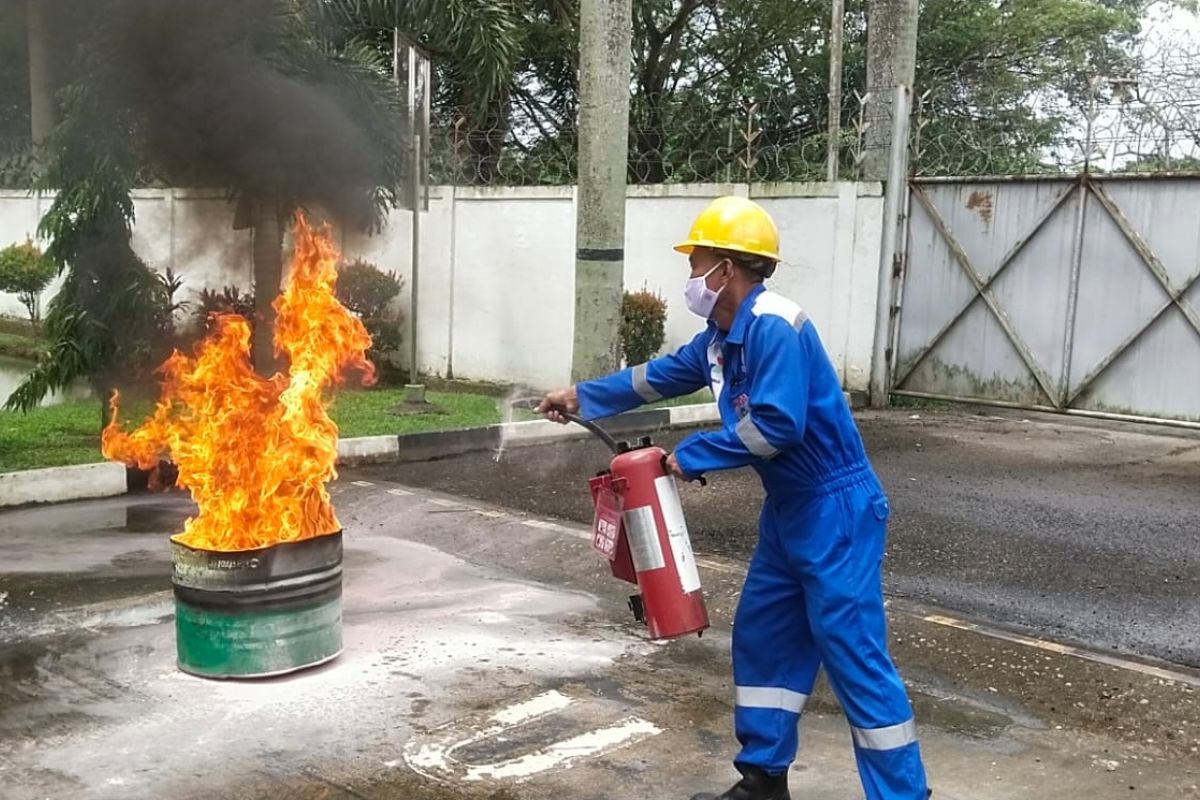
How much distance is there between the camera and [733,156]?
502 inches

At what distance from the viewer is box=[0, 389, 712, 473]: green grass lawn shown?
810cm

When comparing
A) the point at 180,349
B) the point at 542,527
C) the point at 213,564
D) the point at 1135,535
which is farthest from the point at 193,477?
the point at 1135,535

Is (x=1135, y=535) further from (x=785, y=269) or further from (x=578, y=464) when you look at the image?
(x=785, y=269)

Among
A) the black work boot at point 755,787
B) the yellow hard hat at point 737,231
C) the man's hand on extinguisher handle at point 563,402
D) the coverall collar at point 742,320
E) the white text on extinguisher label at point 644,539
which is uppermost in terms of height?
the yellow hard hat at point 737,231

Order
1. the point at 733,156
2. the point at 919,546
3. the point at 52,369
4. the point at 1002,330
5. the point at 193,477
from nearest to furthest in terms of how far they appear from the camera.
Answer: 1. the point at 193,477
2. the point at 919,546
3. the point at 52,369
4. the point at 1002,330
5. the point at 733,156

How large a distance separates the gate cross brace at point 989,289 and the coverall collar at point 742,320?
8627 millimetres

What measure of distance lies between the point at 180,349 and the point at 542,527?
271 cm

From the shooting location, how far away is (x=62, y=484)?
7223mm

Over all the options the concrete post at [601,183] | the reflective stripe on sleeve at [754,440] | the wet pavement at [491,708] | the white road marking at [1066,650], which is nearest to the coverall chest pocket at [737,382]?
the reflective stripe on sleeve at [754,440]

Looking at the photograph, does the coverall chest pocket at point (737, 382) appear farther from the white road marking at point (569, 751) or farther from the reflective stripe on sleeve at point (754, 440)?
the white road marking at point (569, 751)

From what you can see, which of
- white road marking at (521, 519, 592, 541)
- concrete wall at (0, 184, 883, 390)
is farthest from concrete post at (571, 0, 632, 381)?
white road marking at (521, 519, 592, 541)

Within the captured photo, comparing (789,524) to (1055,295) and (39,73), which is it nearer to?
(39,73)

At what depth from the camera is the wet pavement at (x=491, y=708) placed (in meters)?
3.59

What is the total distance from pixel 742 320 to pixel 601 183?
624 centimetres
